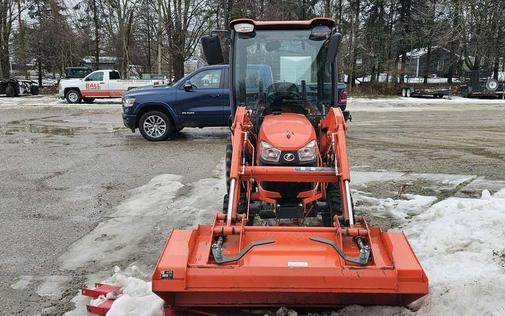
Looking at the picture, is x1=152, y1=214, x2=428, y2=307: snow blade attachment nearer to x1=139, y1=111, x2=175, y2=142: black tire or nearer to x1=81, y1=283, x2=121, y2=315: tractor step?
x1=81, y1=283, x2=121, y2=315: tractor step

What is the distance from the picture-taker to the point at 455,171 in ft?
28.1

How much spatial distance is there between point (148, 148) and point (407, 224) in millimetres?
7074

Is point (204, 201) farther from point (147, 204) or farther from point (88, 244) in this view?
point (88, 244)

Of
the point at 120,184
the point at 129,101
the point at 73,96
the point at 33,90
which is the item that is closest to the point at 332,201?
the point at 120,184

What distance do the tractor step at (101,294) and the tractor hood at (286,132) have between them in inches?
72.2

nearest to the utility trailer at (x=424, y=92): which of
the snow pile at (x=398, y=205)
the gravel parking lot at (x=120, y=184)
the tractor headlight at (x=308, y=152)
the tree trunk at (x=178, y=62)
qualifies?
the tree trunk at (x=178, y=62)

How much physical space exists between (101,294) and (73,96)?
25.1 meters

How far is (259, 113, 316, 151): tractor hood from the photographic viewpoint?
4.52 meters

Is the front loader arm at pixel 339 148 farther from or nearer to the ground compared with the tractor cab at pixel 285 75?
nearer to the ground

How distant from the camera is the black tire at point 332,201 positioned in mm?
4582

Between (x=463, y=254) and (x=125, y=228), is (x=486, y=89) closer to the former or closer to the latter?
(x=463, y=254)

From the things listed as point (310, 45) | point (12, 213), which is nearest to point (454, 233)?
point (310, 45)

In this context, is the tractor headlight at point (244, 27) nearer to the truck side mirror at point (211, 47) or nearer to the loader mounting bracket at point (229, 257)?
the truck side mirror at point (211, 47)

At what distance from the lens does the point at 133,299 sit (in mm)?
3693
